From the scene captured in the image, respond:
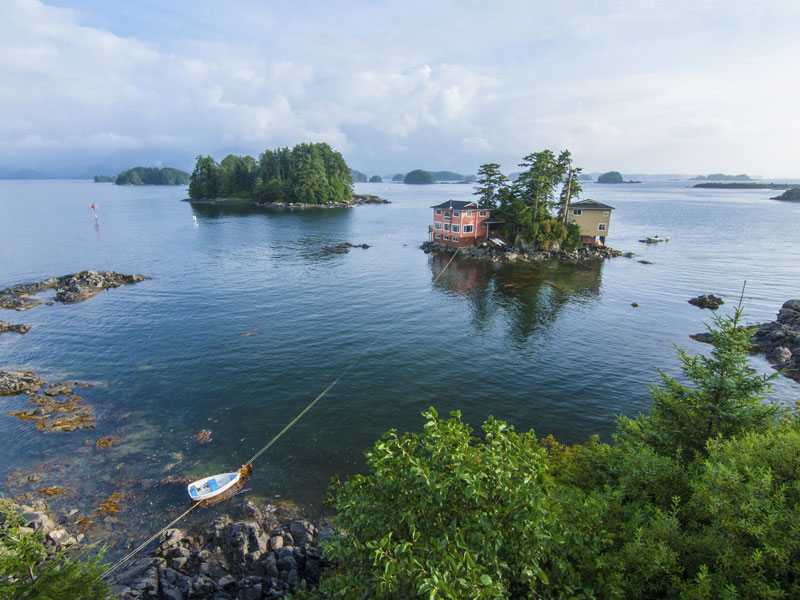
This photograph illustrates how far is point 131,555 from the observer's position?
20125mm

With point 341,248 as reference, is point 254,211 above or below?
above

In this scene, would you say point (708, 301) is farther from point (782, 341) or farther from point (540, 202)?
point (540, 202)

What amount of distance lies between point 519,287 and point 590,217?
4100 centimetres

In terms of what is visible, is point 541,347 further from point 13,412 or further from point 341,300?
point 13,412

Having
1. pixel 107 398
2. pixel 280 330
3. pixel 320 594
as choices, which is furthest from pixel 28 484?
pixel 280 330

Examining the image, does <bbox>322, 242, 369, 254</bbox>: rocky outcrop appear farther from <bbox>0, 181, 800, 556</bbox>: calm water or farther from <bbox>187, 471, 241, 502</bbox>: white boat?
<bbox>187, 471, 241, 502</bbox>: white boat

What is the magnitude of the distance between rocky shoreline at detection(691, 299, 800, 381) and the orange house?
2110 inches

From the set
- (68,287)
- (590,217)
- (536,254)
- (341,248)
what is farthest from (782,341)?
(68,287)

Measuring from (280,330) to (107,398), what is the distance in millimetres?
18711

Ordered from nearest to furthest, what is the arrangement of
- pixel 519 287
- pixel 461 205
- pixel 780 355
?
pixel 780 355 → pixel 519 287 → pixel 461 205

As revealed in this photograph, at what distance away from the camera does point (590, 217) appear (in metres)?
94.0

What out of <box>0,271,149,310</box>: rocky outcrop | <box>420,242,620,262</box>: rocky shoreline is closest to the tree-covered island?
<box>420,242,620,262</box>: rocky shoreline

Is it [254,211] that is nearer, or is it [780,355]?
[780,355]

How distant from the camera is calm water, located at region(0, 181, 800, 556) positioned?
2738 cm
